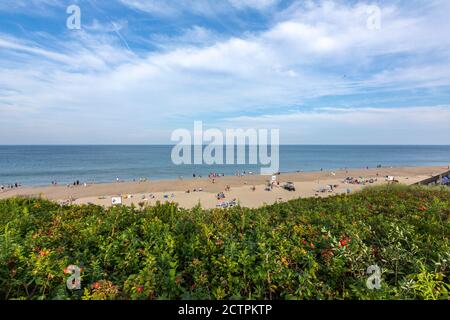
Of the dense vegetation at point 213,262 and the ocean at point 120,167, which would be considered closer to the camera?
the dense vegetation at point 213,262

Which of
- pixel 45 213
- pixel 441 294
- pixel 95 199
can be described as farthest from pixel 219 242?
pixel 95 199

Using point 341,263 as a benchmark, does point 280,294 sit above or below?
below

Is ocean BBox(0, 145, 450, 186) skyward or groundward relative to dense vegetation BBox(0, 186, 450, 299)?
groundward

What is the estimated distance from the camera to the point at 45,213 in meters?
5.38

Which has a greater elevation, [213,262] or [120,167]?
[213,262]

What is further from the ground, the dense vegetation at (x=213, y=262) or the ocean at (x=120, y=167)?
the dense vegetation at (x=213, y=262)

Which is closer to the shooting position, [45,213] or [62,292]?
[62,292]

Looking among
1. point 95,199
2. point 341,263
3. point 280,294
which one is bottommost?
point 95,199

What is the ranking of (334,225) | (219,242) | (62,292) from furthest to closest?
(334,225), (219,242), (62,292)

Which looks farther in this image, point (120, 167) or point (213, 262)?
point (120, 167)

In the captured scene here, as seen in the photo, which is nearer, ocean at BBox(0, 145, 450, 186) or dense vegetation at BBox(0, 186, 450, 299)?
dense vegetation at BBox(0, 186, 450, 299)

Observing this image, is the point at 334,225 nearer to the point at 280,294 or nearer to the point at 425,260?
the point at 425,260
